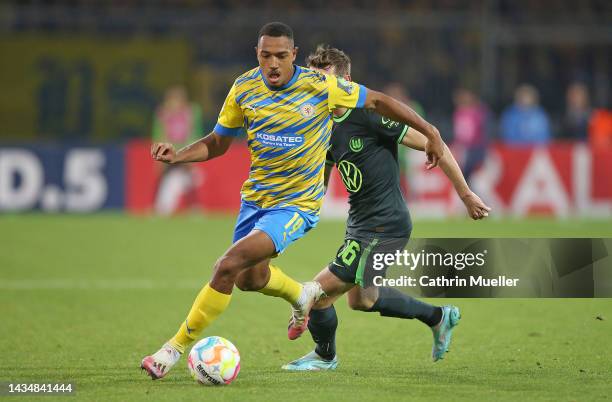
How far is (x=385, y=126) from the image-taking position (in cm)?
743

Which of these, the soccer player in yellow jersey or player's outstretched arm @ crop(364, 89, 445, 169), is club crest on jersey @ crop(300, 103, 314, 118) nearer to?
the soccer player in yellow jersey

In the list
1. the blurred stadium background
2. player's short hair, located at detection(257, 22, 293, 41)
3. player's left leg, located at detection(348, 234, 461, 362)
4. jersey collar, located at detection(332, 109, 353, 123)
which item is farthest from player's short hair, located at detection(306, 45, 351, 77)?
the blurred stadium background

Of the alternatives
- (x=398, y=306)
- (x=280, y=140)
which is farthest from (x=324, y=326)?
(x=280, y=140)

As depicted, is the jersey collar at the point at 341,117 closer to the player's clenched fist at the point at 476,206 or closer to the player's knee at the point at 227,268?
the player's clenched fist at the point at 476,206

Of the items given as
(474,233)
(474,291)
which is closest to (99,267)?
(474,233)

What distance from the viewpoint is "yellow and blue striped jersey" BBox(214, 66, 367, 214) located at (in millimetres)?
7086

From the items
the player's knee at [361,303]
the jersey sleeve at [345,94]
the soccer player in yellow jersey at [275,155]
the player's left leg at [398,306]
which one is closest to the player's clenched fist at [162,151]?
Result: the soccer player in yellow jersey at [275,155]

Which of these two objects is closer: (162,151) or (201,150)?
(162,151)

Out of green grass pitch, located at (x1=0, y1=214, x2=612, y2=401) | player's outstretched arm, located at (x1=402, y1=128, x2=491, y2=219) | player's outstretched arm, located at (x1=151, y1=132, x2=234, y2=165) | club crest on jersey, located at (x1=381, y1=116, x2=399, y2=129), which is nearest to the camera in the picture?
green grass pitch, located at (x1=0, y1=214, x2=612, y2=401)

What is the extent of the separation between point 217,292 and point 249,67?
48.0 ft

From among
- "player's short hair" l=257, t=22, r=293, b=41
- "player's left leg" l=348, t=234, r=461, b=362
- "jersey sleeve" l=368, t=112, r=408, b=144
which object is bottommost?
"player's left leg" l=348, t=234, r=461, b=362

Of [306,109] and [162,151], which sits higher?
[306,109]

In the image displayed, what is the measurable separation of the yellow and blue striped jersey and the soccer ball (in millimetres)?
925

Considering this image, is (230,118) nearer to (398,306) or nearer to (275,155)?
(275,155)
